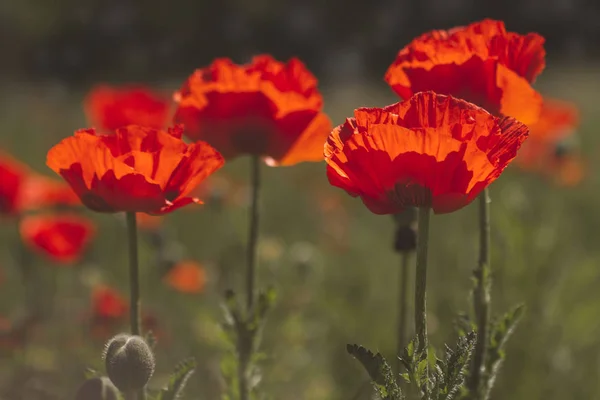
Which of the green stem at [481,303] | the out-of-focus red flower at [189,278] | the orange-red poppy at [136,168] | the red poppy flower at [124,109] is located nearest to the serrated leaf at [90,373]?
the orange-red poppy at [136,168]

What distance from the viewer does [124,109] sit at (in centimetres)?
236

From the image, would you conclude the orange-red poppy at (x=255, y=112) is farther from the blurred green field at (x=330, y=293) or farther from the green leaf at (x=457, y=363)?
the green leaf at (x=457, y=363)

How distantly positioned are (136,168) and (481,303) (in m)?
0.46

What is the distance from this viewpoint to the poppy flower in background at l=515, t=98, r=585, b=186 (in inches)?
111

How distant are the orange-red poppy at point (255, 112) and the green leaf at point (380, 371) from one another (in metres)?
0.53

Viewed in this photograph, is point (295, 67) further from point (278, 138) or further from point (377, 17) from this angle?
point (377, 17)

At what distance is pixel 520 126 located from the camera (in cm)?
93

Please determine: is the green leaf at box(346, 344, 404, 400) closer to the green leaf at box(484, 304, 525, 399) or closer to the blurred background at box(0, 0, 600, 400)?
the green leaf at box(484, 304, 525, 399)

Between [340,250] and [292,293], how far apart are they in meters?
0.91

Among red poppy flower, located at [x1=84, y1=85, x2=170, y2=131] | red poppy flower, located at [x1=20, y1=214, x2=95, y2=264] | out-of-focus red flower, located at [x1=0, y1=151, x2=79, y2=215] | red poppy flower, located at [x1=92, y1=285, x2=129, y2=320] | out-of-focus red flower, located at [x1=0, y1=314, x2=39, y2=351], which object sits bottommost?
out-of-focus red flower, located at [x1=0, y1=314, x2=39, y2=351]

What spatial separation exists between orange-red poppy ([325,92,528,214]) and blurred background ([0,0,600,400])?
0.36 meters

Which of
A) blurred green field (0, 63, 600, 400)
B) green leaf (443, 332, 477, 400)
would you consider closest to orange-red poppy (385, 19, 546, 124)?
green leaf (443, 332, 477, 400)

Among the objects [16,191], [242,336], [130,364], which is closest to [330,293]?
[16,191]

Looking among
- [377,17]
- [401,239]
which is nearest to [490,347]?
[401,239]
